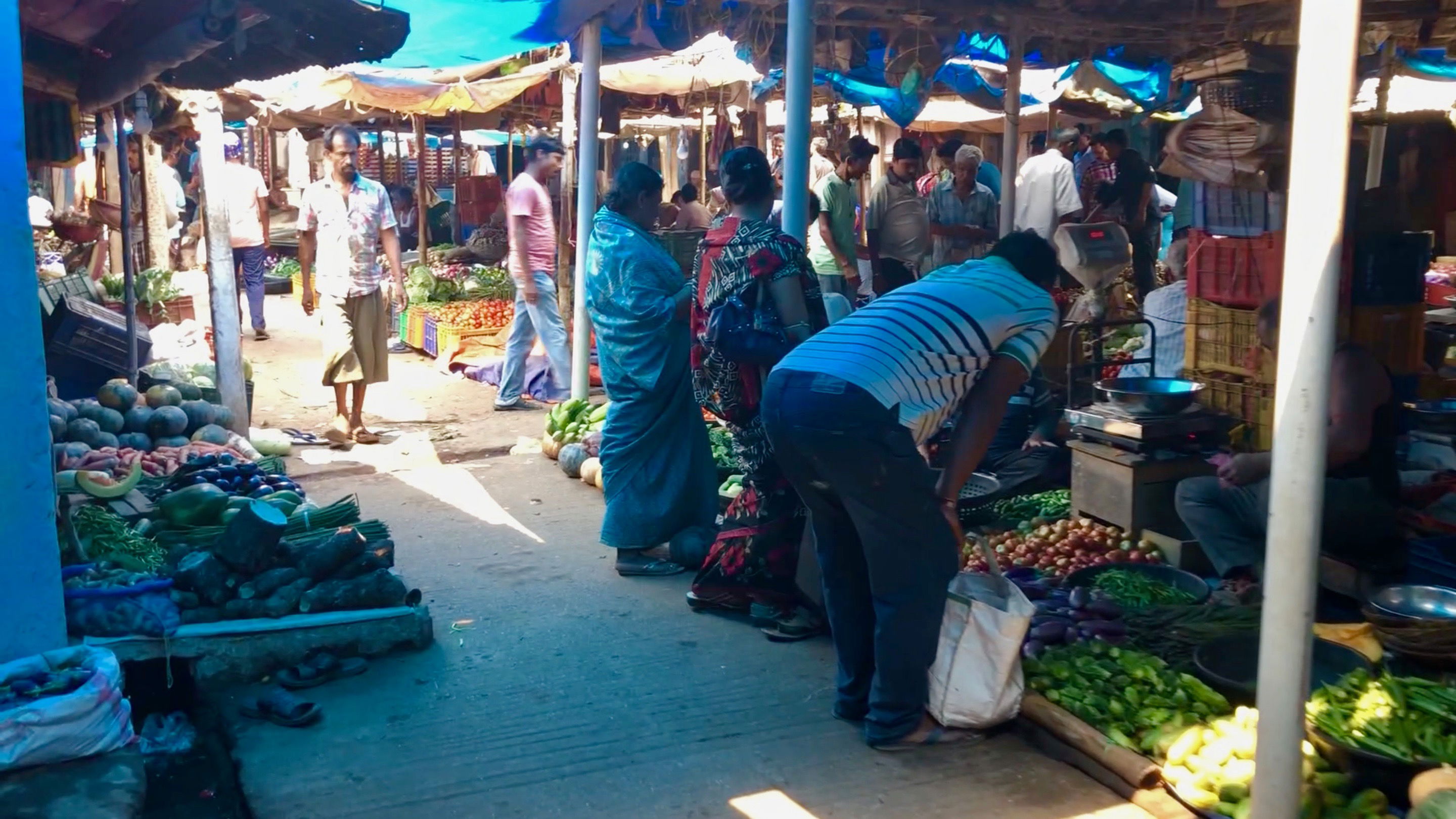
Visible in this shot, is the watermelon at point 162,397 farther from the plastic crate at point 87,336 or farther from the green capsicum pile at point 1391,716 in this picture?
the green capsicum pile at point 1391,716

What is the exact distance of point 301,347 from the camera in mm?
13453

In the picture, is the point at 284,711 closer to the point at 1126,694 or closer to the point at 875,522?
the point at 875,522

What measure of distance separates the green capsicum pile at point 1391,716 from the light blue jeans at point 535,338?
274 inches

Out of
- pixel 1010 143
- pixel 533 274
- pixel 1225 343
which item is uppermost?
pixel 1010 143

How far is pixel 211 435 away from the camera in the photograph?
7.30m

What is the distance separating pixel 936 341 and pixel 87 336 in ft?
21.7

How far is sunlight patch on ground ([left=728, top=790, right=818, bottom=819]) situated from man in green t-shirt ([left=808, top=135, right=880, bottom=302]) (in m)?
6.10

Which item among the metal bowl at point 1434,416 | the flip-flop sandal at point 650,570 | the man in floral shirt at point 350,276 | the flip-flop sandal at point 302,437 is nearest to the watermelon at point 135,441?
the man in floral shirt at point 350,276

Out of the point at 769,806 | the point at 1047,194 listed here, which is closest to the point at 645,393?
the point at 769,806

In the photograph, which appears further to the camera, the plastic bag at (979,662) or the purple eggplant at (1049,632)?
the purple eggplant at (1049,632)

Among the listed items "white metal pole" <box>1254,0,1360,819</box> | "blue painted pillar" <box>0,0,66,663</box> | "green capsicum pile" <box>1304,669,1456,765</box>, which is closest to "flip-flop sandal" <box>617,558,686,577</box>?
"blue painted pillar" <box>0,0,66,663</box>

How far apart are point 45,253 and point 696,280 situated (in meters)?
12.2

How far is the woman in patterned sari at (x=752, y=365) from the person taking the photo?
4.70 meters

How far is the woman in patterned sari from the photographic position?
470 cm
